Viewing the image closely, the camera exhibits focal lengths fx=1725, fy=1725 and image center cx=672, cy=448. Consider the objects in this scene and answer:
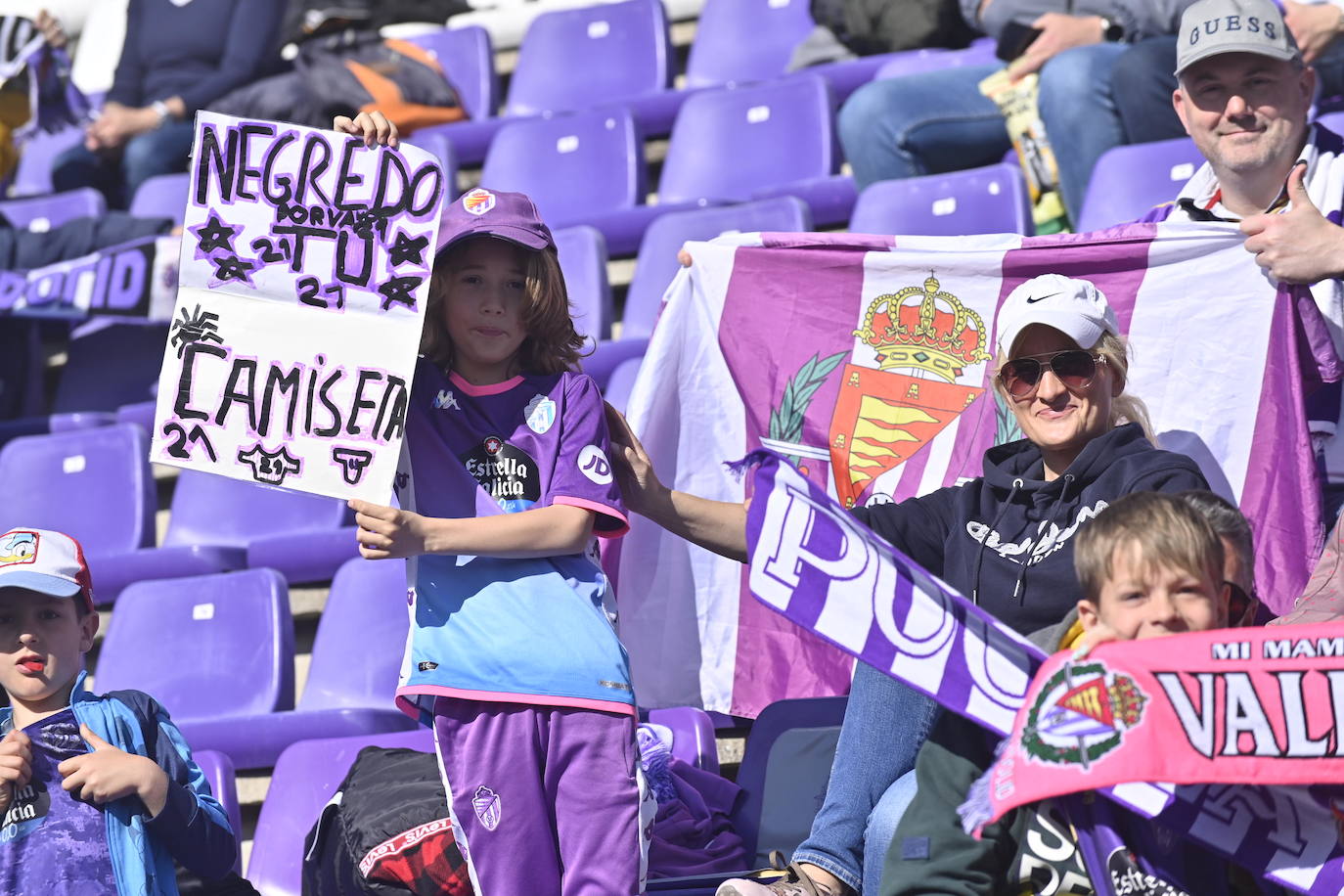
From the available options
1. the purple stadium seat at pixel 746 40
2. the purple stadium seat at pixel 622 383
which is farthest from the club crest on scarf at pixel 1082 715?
the purple stadium seat at pixel 746 40

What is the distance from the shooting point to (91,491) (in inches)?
200

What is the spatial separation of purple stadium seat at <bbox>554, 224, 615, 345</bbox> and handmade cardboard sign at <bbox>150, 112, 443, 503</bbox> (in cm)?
203

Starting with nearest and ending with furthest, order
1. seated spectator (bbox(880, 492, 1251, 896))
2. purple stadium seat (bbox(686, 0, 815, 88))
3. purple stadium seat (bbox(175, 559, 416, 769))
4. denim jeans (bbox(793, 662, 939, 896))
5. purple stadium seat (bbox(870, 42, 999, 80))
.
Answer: seated spectator (bbox(880, 492, 1251, 896)), denim jeans (bbox(793, 662, 939, 896)), purple stadium seat (bbox(175, 559, 416, 769)), purple stadium seat (bbox(870, 42, 999, 80)), purple stadium seat (bbox(686, 0, 815, 88))

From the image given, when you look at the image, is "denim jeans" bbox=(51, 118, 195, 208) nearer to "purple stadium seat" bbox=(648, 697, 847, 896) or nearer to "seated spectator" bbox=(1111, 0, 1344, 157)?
"seated spectator" bbox=(1111, 0, 1344, 157)

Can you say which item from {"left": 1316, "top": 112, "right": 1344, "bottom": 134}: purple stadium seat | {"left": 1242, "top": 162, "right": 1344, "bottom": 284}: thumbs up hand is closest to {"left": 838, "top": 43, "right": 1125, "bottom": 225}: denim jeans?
{"left": 1316, "top": 112, "right": 1344, "bottom": 134}: purple stadium seat

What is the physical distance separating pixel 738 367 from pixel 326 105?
2892 millimetres

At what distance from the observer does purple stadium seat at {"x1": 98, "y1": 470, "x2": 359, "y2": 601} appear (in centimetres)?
458

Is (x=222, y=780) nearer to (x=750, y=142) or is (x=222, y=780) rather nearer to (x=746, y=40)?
(x=750, y=142)

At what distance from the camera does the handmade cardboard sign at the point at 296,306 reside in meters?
2.78

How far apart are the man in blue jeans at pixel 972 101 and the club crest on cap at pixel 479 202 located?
86.4 inches

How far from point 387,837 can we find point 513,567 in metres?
0.55

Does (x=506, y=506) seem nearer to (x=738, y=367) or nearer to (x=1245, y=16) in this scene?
(x=738, y=367)

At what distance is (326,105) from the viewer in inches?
236

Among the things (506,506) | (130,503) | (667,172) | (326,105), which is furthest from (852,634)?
(326,105)
